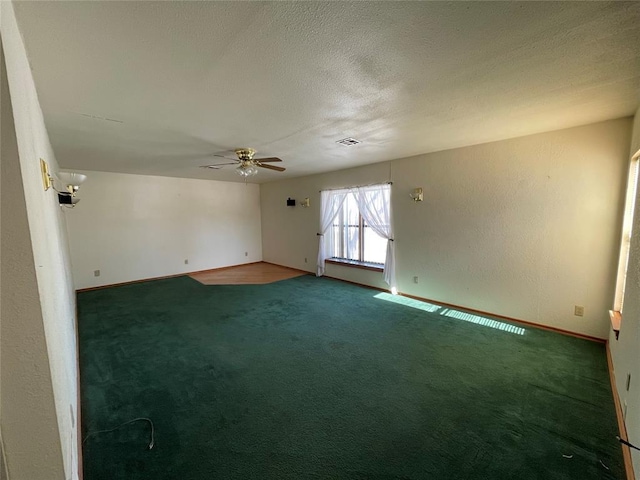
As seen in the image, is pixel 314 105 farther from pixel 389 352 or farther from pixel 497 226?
pixel 497 226

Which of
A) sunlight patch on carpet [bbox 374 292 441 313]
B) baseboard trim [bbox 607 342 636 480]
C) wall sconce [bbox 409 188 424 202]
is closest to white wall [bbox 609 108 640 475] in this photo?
baseboard trim [bbox 607 342 636 480]

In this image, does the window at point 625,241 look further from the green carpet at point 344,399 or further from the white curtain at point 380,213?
the white curtain at point 380,213

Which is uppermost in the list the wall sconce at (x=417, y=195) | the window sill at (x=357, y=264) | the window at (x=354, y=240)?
the wall sconce at (x=417, y=195)

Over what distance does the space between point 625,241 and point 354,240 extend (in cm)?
375

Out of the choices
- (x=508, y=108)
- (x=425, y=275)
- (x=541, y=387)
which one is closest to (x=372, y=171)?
(x=425, y=275)

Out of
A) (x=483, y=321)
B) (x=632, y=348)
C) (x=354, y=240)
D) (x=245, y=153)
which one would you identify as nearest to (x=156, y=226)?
(x=245, y=153)

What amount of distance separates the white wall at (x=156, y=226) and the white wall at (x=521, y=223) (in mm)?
4197

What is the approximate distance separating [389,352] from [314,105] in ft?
8.03

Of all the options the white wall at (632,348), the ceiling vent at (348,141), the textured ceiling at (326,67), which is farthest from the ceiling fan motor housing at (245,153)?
the white wall at (632,348)

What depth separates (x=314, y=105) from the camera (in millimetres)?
2152

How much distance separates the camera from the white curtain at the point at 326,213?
557cm

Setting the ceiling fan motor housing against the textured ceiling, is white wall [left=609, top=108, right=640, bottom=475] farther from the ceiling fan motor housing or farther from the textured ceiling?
the ceiling fan motor housing

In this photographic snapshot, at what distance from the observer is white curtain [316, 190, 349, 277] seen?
5566 millimetres

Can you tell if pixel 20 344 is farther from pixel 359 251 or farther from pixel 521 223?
pixel 359 251
